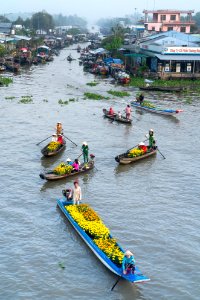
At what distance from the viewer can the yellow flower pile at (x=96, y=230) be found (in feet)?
52.3

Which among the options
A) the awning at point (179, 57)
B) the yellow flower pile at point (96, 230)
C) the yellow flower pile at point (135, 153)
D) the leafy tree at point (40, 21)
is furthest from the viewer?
the leafy tree at point (40, 21)

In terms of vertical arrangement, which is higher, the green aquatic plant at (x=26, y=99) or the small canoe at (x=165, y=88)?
the small canoe at (x=165, y=88)

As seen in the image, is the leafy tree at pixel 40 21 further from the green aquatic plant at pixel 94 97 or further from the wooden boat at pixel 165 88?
the green aquatic plant at pixel 94 97

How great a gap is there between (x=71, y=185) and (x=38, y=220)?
442 centimetres

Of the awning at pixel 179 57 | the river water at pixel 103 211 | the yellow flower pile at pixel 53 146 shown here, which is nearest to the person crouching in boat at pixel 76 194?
the river water at pixel 103 211

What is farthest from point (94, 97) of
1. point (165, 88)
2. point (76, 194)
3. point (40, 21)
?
point (40, 21)

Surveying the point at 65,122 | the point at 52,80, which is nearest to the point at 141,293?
the point at 65,122

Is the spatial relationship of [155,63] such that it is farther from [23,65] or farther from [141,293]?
[141,293]

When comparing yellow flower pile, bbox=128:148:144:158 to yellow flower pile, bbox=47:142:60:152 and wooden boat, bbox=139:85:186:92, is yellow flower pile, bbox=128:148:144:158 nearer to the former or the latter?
yellow flower pile, bbox=47:142:60:152

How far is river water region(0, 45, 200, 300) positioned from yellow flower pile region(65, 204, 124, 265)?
0.71m

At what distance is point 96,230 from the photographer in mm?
17516

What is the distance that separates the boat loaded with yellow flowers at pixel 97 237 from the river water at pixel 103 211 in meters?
0.55

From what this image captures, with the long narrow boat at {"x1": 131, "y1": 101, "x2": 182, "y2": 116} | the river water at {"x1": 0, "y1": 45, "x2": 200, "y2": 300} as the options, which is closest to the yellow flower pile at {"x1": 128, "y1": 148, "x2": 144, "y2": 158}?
the river water at {"x1": 0, "y1": 45, "x2": 200, "y2": 300}

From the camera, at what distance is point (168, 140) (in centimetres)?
3344
